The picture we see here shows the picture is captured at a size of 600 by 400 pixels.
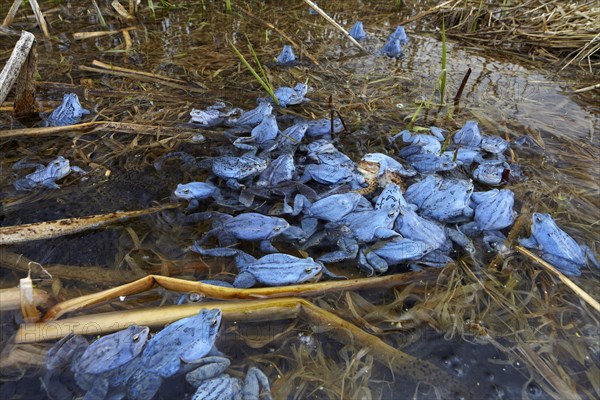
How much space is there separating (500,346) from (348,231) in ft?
3.17

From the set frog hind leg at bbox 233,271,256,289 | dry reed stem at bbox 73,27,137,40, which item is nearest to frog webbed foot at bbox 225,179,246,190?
frog hind leg at bbox 233,271,256,289

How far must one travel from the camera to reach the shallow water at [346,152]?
1.90 meters

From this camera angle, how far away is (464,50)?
500 centimetres

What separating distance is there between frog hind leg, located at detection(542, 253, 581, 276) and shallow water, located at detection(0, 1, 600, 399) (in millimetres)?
59

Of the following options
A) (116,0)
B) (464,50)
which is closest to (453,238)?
(464,50)

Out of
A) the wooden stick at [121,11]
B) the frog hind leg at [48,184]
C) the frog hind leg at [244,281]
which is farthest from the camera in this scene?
the wooden stick at [121,11]

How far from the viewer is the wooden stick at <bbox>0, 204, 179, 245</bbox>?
91.6 inches

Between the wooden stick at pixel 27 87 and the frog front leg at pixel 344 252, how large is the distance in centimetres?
292

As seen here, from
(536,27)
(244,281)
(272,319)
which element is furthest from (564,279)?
(536,27)

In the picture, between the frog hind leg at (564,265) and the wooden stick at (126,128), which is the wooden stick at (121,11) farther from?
the frog hind leg at (564,265)

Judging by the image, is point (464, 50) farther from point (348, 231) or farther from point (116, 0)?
point (116, 0)

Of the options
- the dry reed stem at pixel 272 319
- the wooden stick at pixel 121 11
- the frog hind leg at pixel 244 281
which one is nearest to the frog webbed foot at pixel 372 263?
the dry reed stem at pixel 272 319

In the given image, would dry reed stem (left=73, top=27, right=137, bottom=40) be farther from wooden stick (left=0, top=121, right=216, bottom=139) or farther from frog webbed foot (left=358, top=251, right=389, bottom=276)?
frog webbed foot (left=358, top=251, right=389, bottom=276)

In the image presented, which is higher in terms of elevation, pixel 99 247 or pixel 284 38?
pixel 284 38
